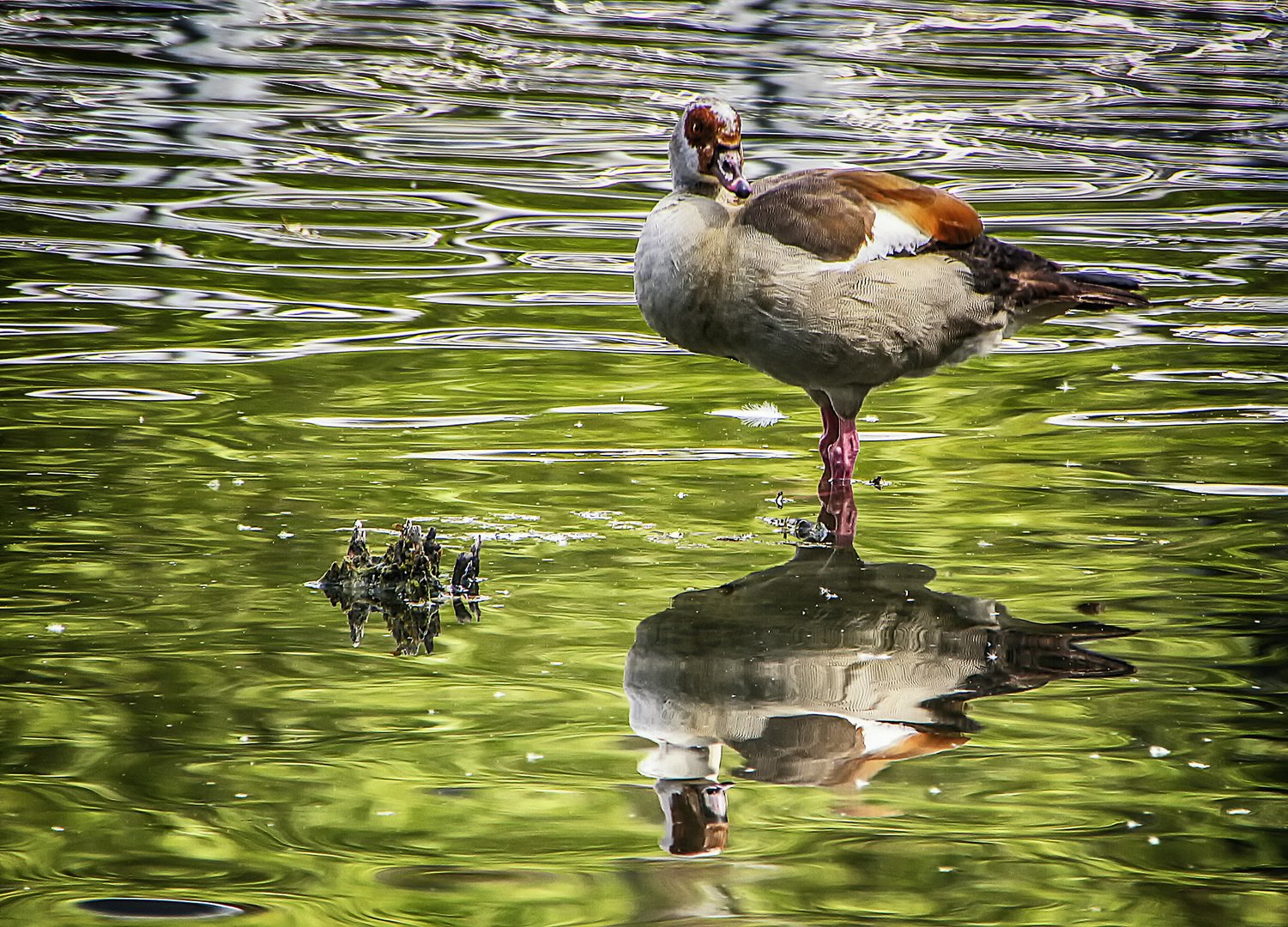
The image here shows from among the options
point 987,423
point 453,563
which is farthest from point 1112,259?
point 453,563

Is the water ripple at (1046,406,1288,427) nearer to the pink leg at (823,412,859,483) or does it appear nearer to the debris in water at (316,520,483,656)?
the pink leg at (823,412,859,483)

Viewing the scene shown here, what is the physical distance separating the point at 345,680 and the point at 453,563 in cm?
104

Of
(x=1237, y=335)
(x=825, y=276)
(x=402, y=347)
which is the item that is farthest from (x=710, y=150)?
(x=1237, y=335)

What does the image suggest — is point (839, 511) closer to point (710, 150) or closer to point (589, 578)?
point (589, 578)

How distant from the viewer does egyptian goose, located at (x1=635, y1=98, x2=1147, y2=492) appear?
23.1ft

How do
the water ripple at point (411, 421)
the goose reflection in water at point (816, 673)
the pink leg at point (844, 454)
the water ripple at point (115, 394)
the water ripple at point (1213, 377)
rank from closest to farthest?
the goose reflection in water at point (816, 673) → the pink leg at point (844, 454) → the water ripple at point (411, 421) → the water ripple at point (115, 394) → the water ripple at point (1213, 377)

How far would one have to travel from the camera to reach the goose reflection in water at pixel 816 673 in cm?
496

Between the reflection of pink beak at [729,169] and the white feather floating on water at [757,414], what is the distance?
1752 mm

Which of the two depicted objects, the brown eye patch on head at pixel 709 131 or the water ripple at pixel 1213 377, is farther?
the water ripple at pixel 1213 377

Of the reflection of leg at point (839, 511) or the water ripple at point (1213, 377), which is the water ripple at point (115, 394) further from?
the water ripple at point (1213, 377)

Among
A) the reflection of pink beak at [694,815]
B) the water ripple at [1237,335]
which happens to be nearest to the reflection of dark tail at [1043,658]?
the reflection of pink beak at [694,815]

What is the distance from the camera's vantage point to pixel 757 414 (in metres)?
8.92

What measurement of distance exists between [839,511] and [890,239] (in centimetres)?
109

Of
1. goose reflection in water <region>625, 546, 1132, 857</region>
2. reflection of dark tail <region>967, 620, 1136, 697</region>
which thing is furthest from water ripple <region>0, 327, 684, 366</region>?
reflection of dark tail <region>967, 620, 1136, 697</region>
